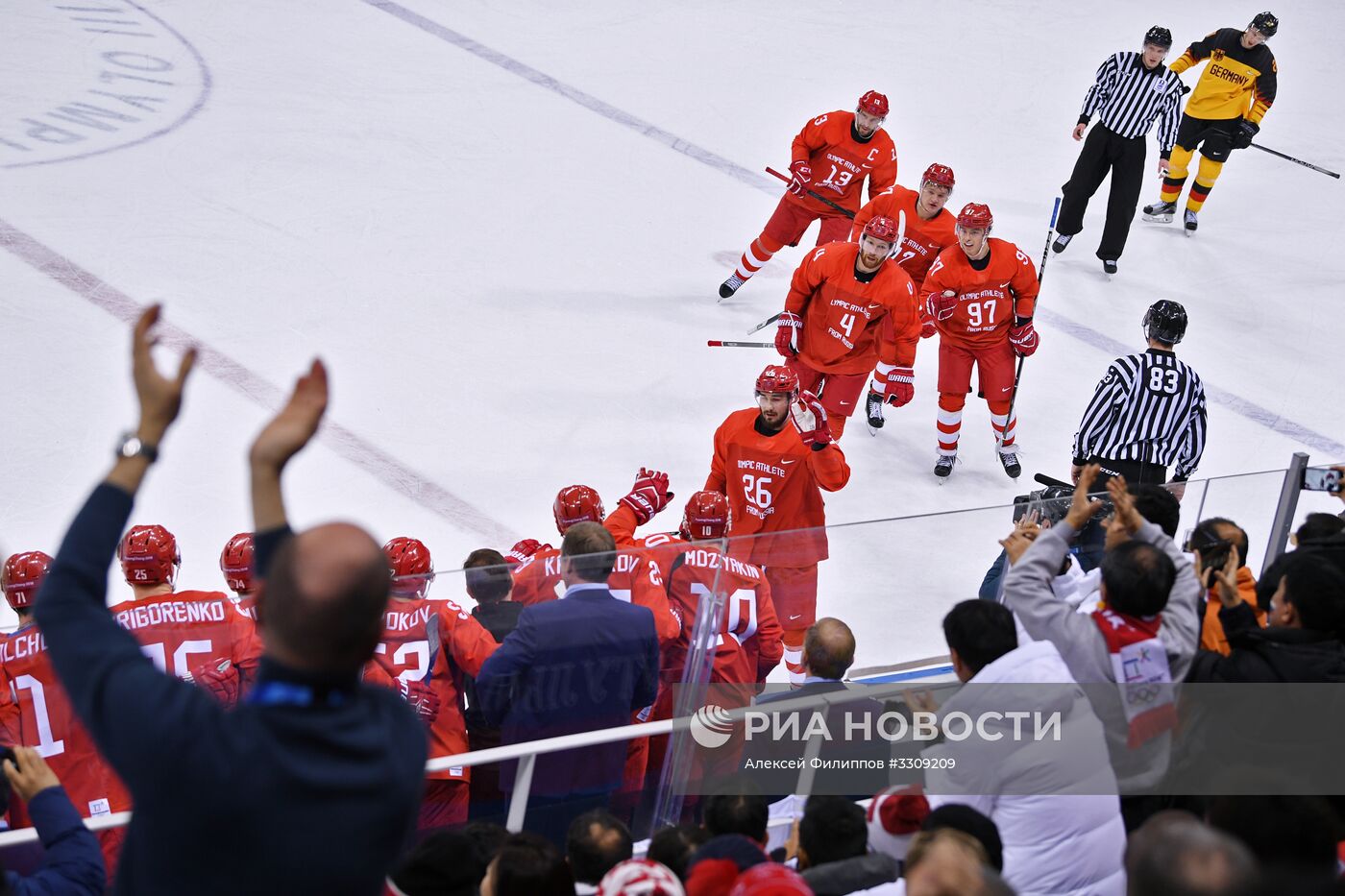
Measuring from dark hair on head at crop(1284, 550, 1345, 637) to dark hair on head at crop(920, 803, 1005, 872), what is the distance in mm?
1059

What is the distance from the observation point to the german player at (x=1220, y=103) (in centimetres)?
945

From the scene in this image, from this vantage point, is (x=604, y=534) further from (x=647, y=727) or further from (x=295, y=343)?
(x=295, y=343)

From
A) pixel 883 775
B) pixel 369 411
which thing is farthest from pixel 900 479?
pixel 883 775

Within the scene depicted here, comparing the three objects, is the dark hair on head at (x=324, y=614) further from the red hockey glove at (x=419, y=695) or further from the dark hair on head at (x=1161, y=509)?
the dark hair on head at (x=1161, y=509)

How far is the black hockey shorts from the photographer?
9.66 m

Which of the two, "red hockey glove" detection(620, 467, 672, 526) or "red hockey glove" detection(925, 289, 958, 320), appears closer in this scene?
"red hockey glove" detection(620, 467, 672, 526)

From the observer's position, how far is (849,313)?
636cm

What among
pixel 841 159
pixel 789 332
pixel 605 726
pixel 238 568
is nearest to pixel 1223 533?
pixel 605 726

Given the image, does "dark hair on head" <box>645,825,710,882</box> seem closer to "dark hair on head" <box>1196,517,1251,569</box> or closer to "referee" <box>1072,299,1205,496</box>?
"dark hair on head" <box>1196,517,1251,569</box>

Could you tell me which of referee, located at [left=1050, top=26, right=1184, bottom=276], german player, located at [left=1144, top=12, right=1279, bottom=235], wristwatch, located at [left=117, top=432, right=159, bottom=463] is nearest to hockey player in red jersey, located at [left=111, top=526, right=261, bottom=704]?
wristwatch, located at [left=117, top=432, right=159, bottom=463]

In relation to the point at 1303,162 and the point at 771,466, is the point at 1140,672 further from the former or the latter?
the point at 1303,162

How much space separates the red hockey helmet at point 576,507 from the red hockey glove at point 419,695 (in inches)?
43.8

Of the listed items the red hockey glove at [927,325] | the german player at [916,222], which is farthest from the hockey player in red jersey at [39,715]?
the german player at [916,222]

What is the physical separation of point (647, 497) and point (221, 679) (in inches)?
70.6
